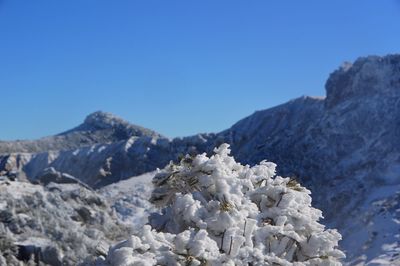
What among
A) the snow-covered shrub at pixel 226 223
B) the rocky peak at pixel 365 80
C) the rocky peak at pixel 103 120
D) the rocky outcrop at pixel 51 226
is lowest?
the rocky outcrop at pixel 51 226

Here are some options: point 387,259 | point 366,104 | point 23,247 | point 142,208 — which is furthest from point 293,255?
point 366,104

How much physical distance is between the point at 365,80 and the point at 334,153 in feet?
24.3

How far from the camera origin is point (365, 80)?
3719 cm

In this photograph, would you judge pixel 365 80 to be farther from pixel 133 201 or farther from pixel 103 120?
pixel 103 120

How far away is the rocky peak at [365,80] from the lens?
3578 cm

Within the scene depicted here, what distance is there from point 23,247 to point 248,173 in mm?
8599

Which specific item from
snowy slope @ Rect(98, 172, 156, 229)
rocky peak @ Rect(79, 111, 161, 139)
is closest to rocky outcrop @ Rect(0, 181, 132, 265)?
snowy slope @ Rect(98, 172, 156, 229)

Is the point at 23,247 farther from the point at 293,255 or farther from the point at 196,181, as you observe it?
the point at 293,255

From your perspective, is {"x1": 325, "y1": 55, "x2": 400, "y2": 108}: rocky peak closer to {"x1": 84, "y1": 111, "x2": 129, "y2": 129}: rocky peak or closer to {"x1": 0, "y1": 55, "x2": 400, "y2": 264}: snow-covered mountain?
{"x1": 0, "y1": 55, "x2": 400, "y2": 264}: snow-covered mountain

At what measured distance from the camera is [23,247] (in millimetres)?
13531

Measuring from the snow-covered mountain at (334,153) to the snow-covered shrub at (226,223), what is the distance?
401 cm

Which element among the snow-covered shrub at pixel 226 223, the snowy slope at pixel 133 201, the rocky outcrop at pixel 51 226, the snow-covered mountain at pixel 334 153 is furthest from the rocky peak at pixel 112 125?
the snow-covered shrub at pixel 226 223

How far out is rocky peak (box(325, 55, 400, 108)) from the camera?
117 ft

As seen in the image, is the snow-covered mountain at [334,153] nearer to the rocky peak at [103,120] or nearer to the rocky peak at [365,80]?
the rocky peak at [365,80]
